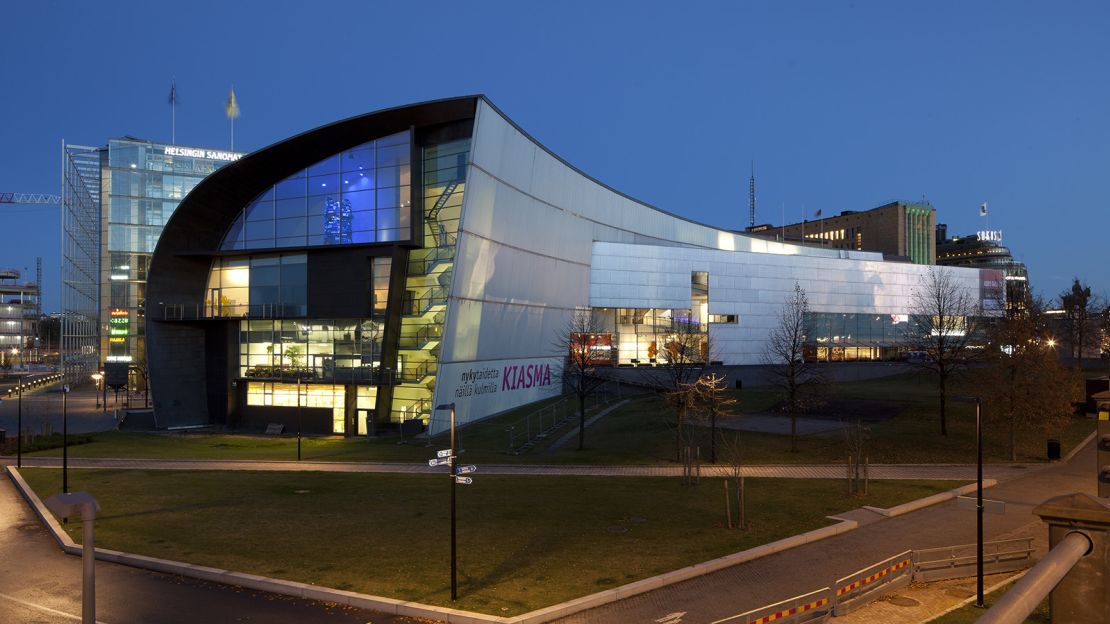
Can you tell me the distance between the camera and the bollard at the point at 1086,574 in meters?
3.58

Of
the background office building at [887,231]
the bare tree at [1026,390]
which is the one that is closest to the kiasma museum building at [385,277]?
the bare tree at [1026,390]

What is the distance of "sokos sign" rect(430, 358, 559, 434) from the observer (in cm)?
4197

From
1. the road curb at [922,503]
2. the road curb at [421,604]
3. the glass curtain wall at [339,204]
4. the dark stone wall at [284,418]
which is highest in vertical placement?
the glass curtain wall at [339,204]

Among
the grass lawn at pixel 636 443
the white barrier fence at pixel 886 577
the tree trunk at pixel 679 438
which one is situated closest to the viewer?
the white barrier fence at pixel 886 577

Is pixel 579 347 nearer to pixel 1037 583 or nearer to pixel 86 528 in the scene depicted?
pixel 86 528

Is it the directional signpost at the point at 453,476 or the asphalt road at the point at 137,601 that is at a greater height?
the directional signpost at the point at 453,476

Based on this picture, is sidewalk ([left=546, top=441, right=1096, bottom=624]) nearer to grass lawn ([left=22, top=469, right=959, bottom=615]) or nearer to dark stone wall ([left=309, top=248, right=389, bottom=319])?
grass lawn ([left=22, top=469, right=959, bottom=615])

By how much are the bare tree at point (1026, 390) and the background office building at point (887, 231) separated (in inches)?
4113

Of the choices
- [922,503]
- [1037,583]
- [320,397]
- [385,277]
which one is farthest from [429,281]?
[1037,583]

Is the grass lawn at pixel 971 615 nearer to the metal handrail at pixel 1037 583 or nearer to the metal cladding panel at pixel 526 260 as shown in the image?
the metal handrail at pixel 1037 583

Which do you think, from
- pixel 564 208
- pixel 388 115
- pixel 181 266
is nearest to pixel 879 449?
pixel 564 208

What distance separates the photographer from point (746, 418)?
41.5 m

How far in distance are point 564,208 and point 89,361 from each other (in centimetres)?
7918

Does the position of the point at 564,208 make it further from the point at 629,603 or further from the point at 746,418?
the point at 629,603
